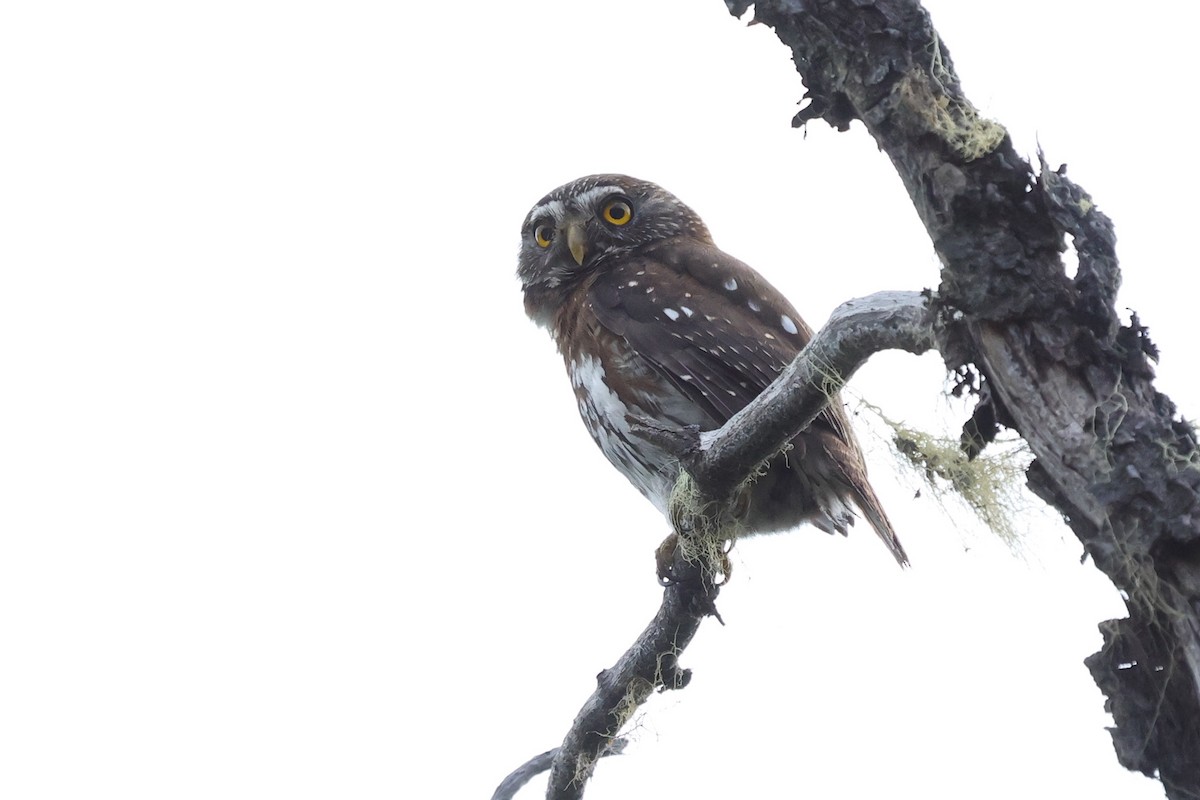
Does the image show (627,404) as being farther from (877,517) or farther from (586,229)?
(586,229)

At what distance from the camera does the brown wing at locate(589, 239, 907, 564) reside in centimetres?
412

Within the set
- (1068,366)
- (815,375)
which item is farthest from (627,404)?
(1068,366)

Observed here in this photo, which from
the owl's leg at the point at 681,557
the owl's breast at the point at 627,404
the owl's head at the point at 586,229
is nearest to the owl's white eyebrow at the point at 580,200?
the owl's head at the point at 586,229

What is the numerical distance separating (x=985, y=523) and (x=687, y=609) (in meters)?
1.54

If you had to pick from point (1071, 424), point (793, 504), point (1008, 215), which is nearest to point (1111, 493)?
point (1071, 424)

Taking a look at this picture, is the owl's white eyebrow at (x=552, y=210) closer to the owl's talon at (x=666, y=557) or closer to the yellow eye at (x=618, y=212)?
the yellow eye at (x=618, y=212)

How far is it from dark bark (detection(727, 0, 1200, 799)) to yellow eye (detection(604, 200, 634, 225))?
3.07 meters

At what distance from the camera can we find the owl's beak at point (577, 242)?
16.9 ft

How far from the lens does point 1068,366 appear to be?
2055 millimetres

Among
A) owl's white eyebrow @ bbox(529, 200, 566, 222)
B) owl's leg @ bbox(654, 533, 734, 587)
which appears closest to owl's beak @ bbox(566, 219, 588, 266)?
owl's white eyebrow @ bbox(529, 200, 566, 222)

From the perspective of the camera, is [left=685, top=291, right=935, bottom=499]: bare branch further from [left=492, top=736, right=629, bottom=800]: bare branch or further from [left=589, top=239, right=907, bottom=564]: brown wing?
[left=492, top=736, right=629, bottom=800]: bare branch

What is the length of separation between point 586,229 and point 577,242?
0.12 meters

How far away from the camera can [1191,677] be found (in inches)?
76.7

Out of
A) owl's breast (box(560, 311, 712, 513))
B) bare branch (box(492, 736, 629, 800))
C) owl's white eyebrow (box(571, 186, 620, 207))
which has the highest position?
owl's white eyebrow (box(571, 186, 620, 207))
